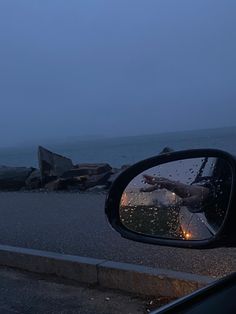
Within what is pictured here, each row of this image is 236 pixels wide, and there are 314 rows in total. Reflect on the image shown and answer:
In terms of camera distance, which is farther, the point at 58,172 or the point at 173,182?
the point at 58,172

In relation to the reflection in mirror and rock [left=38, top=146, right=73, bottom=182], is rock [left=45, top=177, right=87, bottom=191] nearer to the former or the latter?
rock [left=38, top=146, right=73, bottom=182]

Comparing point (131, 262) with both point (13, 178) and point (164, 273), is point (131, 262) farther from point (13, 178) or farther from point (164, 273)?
point (13, 178)

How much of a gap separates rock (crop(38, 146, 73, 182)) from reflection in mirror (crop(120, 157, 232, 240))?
57.2 feet

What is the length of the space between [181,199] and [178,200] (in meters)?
0.02

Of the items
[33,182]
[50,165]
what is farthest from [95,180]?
[50,165]

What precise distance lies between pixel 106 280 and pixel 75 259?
0.63 metres

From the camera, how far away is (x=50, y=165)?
2105 cm

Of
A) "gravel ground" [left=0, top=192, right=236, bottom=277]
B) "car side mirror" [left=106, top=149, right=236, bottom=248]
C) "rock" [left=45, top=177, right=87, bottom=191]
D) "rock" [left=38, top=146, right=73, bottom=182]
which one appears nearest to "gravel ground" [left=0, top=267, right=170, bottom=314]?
"gravel ground" [left=0, top=192, right=236, bottom=277]

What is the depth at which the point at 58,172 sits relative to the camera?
20688 mm

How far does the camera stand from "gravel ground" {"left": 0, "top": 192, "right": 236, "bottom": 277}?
6.61 meters

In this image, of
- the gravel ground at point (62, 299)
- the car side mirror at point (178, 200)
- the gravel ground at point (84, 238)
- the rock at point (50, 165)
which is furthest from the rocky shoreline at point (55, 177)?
the car side mirror at point (178, 200)

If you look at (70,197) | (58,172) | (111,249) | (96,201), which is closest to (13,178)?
(58,172)

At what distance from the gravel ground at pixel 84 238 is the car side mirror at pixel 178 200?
3.72 meters

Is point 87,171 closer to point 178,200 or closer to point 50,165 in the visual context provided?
point 50,165
